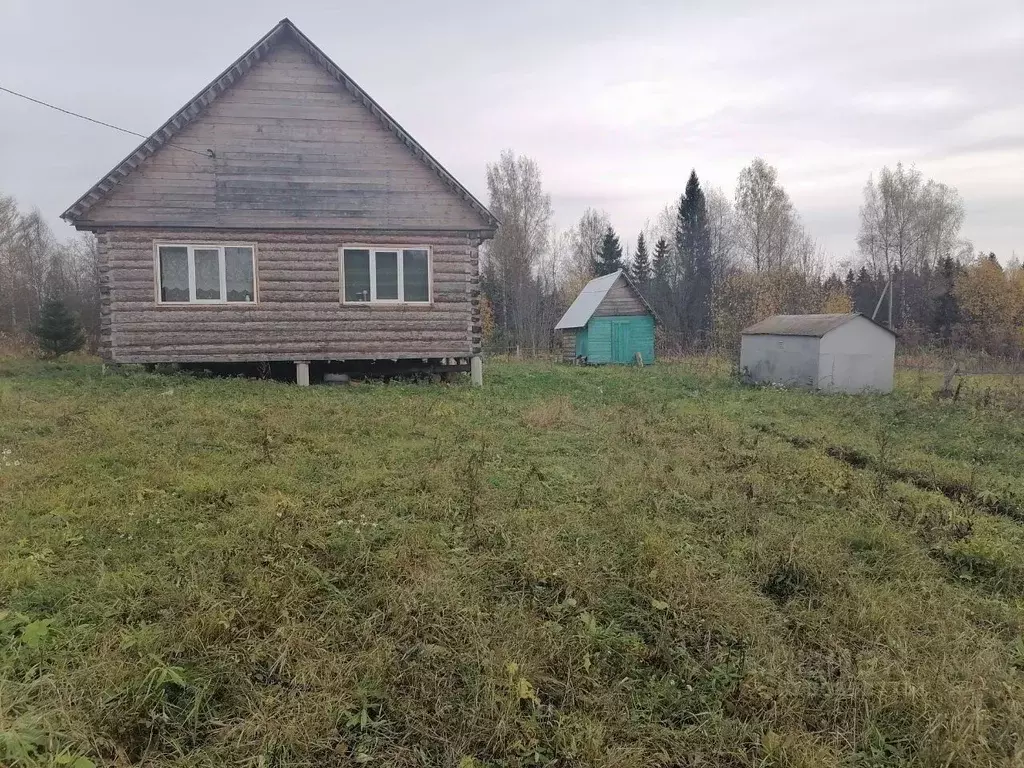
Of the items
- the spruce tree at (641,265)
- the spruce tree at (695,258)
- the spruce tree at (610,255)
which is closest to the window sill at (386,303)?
the spruce tree at (695,258)

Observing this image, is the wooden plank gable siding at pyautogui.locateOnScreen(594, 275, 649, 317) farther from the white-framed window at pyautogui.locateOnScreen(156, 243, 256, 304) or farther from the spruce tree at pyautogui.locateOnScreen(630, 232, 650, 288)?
the spruce tree at pyautogui.locateOnScreen(630, 232, 650, 288)

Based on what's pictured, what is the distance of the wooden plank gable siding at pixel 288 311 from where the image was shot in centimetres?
1367

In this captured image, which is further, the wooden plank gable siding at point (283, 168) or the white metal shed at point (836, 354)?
the white metal shed at point (836, 354)

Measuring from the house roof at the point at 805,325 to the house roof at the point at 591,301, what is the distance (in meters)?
9.68

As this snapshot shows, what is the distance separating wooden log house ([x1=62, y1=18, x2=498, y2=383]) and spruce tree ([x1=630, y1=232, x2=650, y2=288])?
41.8 meters

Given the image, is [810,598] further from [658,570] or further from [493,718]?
[493,718]

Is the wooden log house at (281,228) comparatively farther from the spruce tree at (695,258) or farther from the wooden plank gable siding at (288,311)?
the spruce tree at (695,258)

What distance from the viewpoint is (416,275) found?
1498 cm

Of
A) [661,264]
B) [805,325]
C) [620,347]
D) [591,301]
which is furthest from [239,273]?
[661,264]

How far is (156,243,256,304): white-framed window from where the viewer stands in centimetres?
1389

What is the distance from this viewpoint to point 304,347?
1452 centimetres

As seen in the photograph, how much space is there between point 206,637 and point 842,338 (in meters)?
17.7

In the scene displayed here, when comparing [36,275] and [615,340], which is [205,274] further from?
[36,275]

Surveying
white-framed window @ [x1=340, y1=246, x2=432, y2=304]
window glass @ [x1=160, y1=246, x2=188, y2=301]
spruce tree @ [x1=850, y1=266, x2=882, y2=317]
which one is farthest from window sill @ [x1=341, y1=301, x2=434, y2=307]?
spruce tree @ [x1=850, y1=266, x2=882, y2=317]
